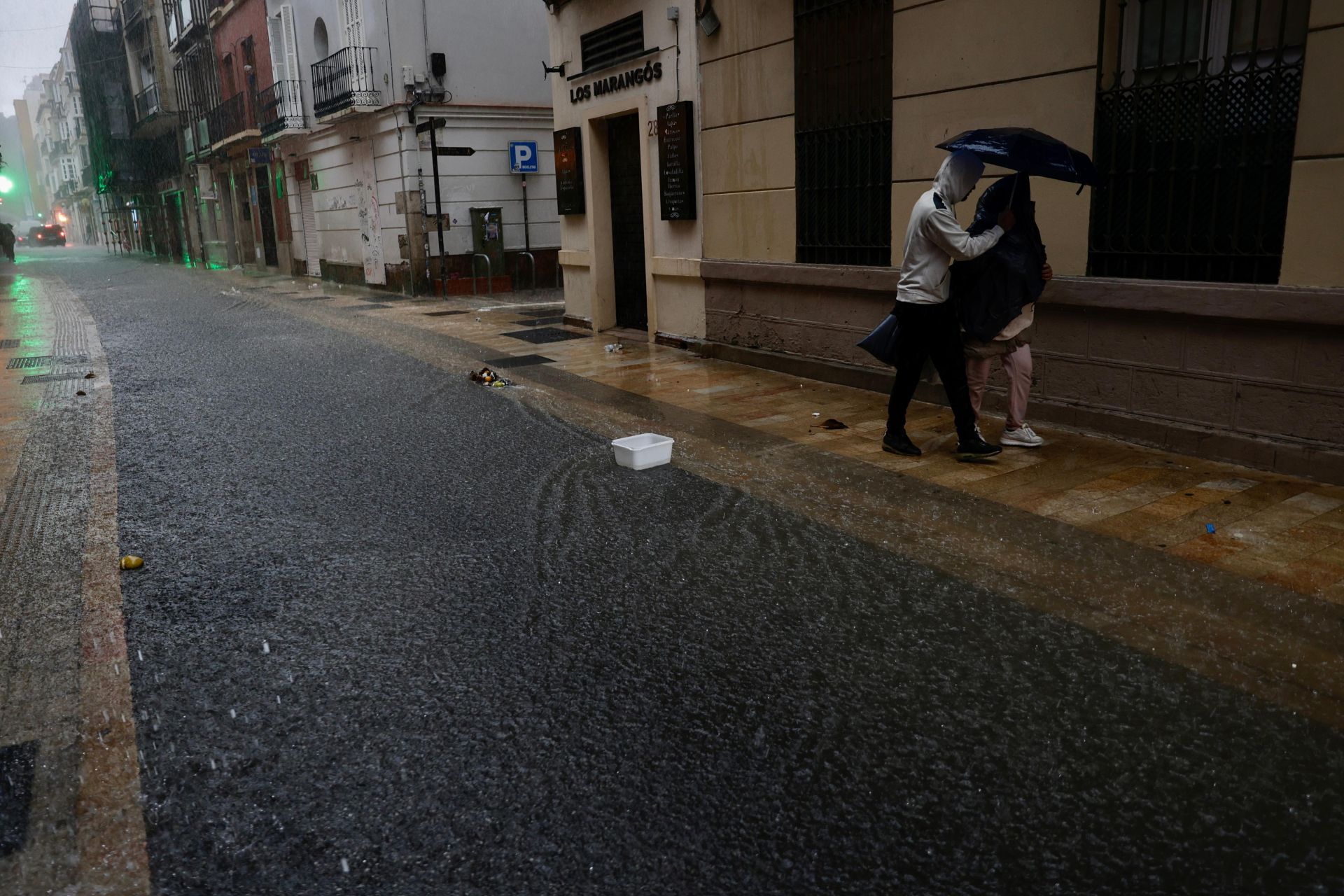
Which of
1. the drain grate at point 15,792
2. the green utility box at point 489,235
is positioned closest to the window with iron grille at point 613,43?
the green utility box at point 489,235

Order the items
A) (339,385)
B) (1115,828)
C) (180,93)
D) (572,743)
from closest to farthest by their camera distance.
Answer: (1115,828) → (572,743) → (339,385) → (180,93)

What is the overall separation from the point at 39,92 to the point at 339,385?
127171 mm

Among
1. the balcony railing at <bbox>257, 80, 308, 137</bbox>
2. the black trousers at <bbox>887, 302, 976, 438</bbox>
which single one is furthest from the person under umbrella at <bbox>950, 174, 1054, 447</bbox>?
the balcony railing at <bbox>257, 80, 308, 137</bbox>

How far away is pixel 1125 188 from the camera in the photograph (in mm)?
6152

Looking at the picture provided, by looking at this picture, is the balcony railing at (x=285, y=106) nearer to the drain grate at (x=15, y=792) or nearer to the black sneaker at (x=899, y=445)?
the black sneaker at (x=899, y=445)

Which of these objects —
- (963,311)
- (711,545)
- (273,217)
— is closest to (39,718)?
(711,545)

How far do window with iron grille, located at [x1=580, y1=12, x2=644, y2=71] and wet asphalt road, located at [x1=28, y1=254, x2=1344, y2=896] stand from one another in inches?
286

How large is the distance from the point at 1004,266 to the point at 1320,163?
1.60 metres

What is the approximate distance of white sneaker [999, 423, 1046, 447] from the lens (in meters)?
6.26

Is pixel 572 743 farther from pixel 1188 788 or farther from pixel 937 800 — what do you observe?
pixel 1188 788

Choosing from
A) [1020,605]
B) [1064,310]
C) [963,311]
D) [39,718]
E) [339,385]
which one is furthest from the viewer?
[339,385]

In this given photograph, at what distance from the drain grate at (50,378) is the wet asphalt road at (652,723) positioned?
552cm

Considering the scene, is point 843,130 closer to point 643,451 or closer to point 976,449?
point 976,449

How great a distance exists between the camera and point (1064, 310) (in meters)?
6.55
